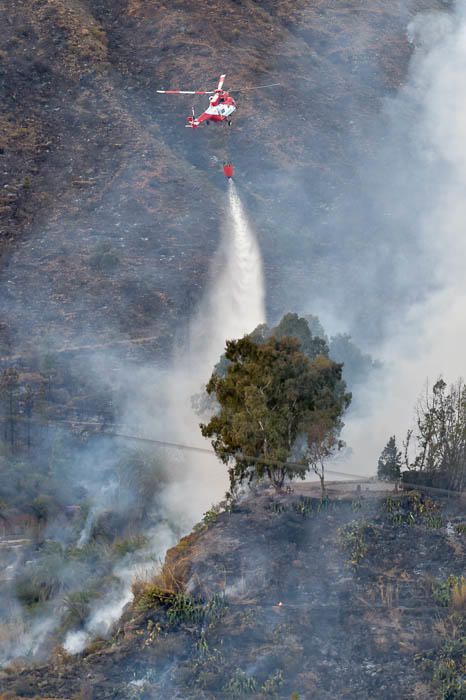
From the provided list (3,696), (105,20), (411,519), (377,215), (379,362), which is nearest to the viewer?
(3,696)

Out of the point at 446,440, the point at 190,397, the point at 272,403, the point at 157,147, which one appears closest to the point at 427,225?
the point at 157,147

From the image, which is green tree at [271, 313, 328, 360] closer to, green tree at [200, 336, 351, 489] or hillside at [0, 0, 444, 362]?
green tree at [200, 336, 351, 489]

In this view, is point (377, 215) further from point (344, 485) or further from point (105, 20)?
point (344, 485)

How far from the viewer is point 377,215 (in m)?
70.1

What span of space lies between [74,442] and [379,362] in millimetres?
16675

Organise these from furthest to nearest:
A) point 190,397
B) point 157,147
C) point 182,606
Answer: point 157,147
point 190,397
point 182,606

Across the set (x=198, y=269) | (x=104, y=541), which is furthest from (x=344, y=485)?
(x=198, y=269)

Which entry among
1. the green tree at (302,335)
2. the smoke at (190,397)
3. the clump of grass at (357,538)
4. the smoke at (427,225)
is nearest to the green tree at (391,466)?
the clump of grass at (357,538)

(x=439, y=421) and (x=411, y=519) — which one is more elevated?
(x=439, y=421)

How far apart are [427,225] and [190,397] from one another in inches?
1090

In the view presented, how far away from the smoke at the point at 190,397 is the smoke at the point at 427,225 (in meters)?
6.79

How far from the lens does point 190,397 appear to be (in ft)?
160

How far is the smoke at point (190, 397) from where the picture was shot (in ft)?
117

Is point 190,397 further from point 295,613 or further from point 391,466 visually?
point 295,613
